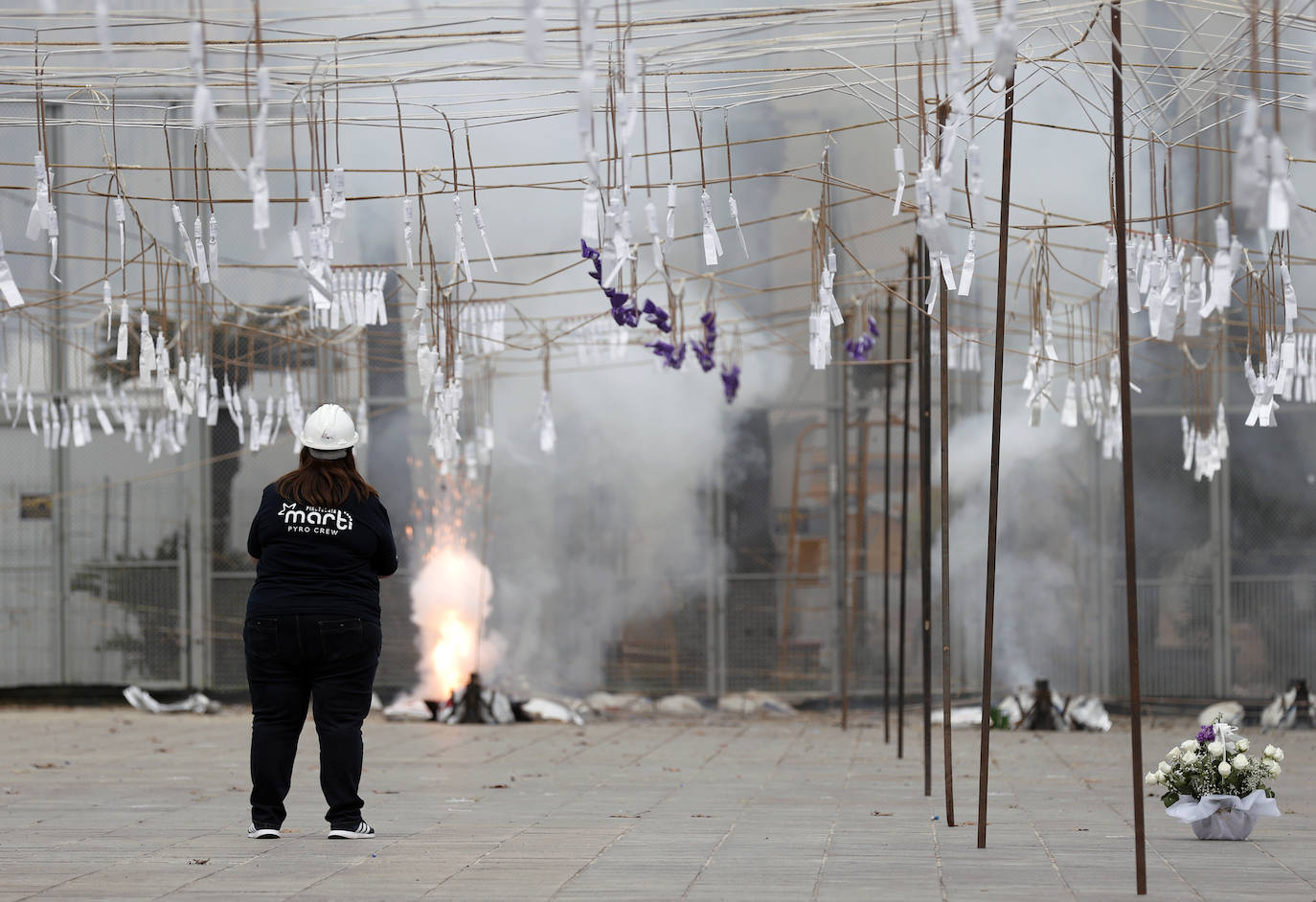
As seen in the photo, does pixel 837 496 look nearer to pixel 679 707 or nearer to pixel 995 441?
pixel 679 707

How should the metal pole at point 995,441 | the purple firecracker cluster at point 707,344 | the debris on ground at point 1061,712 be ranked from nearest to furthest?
the metal pole at point 995,441
the purple firecracker cluster at point 707,344
the debris on ground at point 1061,712

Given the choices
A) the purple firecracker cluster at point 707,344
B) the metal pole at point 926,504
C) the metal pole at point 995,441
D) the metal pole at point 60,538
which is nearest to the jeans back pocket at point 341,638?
the metal pole at point 995,441

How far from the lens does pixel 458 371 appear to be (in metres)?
9.44

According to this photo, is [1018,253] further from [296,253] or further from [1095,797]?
[296,253]

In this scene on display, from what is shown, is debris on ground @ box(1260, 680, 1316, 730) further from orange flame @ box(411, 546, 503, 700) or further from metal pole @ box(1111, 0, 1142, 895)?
metal pole @ box(1111, 0, 1142, 895)

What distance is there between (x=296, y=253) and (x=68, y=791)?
→ 417cm

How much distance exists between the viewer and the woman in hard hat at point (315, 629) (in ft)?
18.5

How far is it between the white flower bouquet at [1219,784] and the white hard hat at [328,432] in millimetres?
3204

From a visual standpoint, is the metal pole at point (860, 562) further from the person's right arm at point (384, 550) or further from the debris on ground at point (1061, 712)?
the person's right arm at point (384, 550)

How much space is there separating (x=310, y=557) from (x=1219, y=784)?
338 centimetres

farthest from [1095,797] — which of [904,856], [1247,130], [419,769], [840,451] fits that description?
[840,451]

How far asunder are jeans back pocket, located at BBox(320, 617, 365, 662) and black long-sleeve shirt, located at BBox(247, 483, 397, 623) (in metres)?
0.03

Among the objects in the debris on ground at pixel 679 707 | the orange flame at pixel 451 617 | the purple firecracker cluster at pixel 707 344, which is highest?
the purple firecracker cluster at pixel 707 344

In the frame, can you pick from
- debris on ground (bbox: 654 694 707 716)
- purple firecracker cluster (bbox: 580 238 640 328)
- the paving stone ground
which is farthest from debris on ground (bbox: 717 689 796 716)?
purple firecracker cluster (bbox: 580 238 640 328)
